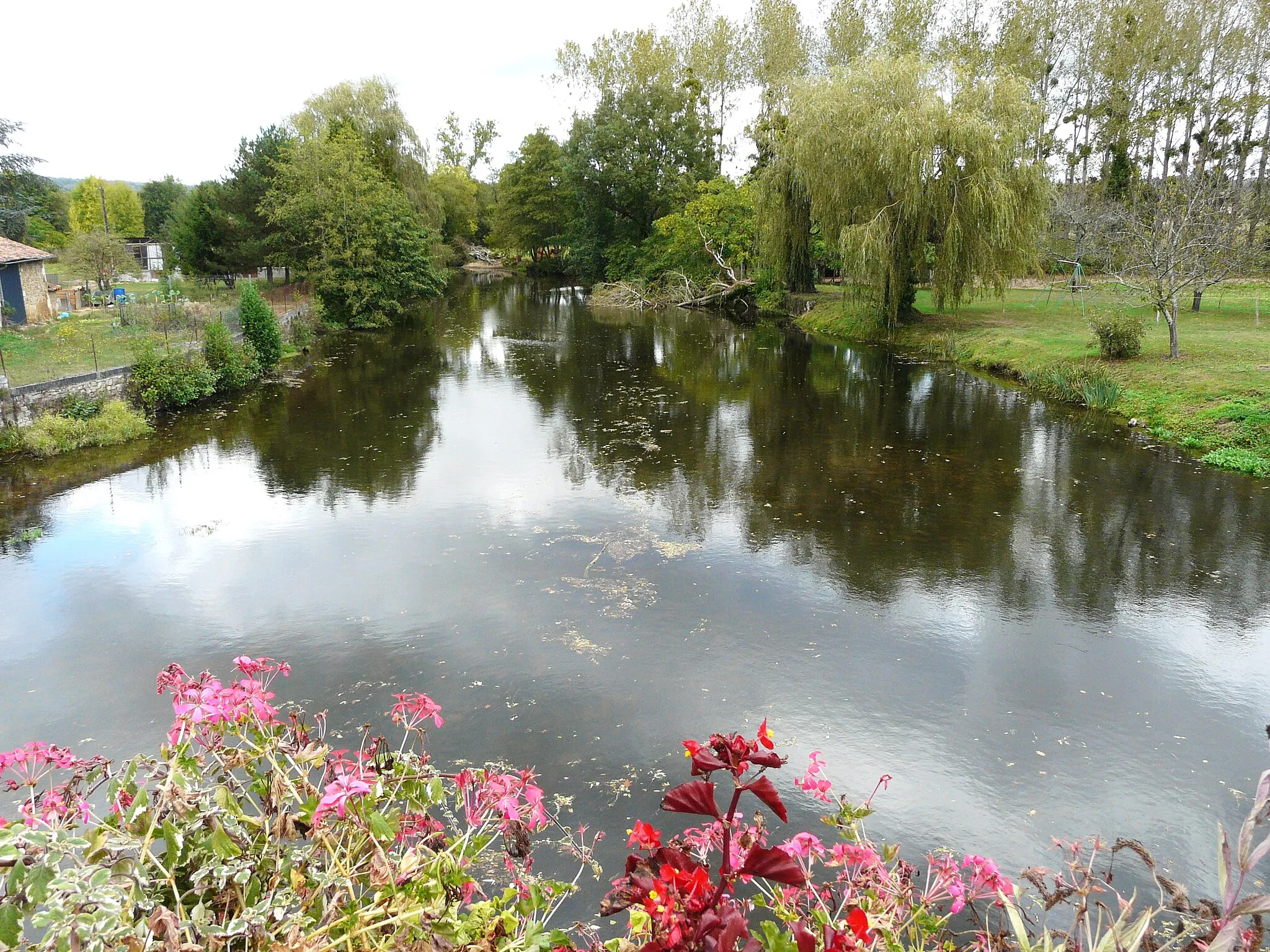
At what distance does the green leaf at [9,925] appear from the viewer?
1677mm

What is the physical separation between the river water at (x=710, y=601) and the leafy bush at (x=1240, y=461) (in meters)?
0.32

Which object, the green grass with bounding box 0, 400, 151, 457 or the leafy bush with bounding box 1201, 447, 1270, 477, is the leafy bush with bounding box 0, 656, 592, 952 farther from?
the leafy bush with bounding box 1201, 447, 1270, 477

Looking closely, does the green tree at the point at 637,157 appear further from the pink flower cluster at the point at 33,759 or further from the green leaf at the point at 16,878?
the green leaf at the point at 16,878

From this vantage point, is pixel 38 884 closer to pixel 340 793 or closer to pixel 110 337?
pixel 340 793

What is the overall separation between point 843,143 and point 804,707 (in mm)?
19370

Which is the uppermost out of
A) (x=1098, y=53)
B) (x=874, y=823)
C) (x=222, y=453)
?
(x=1098, y=53)

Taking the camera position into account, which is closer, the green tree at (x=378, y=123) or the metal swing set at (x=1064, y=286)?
the metal swing set at (x=1064, y=286)

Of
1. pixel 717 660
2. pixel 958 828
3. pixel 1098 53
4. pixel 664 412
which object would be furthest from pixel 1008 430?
pixel 1098 53

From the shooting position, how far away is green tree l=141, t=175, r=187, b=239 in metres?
65.8

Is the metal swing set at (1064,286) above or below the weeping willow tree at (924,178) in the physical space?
below

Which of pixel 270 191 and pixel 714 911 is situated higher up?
pixel 270 191

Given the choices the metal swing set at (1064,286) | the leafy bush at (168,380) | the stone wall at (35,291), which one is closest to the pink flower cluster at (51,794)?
the leafy bush at (168,380)

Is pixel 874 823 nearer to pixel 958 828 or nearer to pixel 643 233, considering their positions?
pixel 958 828

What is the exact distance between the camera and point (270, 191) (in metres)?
28.2
